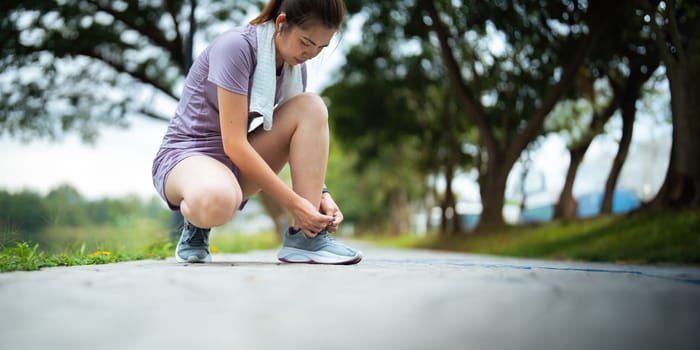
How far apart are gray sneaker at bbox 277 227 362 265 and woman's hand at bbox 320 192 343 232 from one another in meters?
0.06

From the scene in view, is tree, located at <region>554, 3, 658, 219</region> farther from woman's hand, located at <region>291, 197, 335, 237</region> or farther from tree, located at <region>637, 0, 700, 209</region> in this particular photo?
woman's hand, located at <region>291, 197, 335, 237</region>

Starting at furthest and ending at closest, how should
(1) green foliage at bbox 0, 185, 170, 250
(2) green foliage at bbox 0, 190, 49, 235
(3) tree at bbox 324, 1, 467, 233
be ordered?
(3) tree at bbox 324, 1, 467, 233 → (2) green foliage at bbox 0, 190, 49, 235 → (1) green foliage at bbox 0, 185, 170, 250

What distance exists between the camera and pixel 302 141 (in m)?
2.63

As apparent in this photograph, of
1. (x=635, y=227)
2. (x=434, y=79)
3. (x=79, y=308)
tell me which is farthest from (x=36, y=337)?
(x=434, y=79)

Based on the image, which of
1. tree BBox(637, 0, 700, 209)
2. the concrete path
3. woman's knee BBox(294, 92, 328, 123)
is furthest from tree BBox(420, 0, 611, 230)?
the concrete path

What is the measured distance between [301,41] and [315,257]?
884mm

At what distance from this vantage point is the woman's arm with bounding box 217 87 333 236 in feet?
7.87

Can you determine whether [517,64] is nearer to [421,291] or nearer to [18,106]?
[18,106]

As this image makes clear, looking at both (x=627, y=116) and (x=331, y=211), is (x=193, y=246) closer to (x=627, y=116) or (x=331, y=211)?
(x=331, y=211)

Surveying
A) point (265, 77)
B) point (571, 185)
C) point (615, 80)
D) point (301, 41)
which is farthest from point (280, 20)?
point (571, 185)

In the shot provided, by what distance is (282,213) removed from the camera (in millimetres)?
13977

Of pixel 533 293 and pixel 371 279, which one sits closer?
pixel 533 293

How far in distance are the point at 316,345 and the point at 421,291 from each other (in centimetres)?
33

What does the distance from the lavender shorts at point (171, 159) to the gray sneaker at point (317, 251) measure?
413 mm
